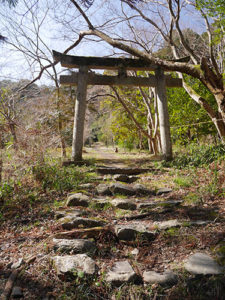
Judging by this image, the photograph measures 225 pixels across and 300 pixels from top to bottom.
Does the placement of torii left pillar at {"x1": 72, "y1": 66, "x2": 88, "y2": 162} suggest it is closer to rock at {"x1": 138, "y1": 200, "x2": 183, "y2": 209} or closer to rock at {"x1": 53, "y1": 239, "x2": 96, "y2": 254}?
rock at {"x1": 138, "y1": 200, "x2": 183, "y2": 209}

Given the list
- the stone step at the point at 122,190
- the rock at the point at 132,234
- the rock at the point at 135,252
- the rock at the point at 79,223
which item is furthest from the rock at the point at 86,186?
the rock at the point at 135,252

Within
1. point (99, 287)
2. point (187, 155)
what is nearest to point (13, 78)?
point (187, 155)

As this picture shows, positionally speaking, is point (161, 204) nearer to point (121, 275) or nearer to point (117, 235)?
point (117, 235)

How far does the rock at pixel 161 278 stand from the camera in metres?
1.83

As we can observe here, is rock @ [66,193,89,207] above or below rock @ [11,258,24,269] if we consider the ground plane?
above

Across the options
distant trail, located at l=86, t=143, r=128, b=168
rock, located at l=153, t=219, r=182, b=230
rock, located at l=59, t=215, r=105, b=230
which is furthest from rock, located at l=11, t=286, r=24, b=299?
distant trail, located at l=86, t=143, r=128, b=168

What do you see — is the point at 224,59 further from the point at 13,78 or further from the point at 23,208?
the point at 23,208

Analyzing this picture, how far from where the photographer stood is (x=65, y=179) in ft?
15.1

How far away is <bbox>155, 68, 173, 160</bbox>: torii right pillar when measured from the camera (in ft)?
21.0

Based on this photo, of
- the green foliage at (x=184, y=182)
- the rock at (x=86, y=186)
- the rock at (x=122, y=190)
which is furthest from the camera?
the rock at (x=86, y=186)

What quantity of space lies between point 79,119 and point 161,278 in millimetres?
5220

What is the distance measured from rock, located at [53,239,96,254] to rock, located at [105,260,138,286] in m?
0.41

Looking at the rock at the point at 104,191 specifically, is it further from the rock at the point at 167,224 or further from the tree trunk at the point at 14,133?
the tree trunk at the point at 14,133

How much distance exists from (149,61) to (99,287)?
617 cm
